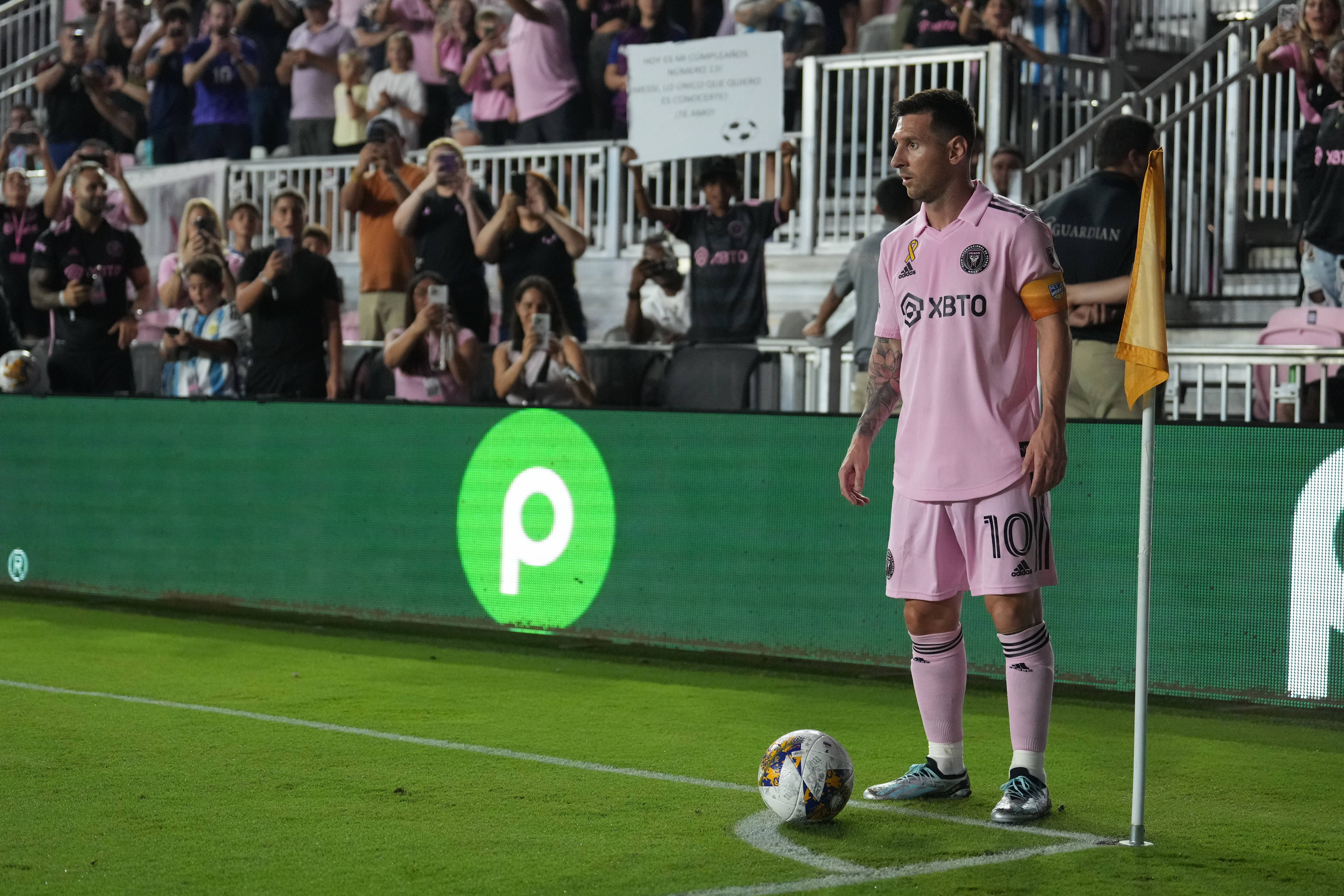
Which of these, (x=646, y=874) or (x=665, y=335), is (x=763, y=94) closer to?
(x=665, y=335)

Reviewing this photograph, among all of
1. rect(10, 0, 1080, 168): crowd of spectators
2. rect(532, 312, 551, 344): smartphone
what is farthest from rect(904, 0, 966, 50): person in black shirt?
rect(532, 312, 551, 344): smartphone

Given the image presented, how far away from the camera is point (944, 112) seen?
5309 millimetres

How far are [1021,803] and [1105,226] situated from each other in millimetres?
4141

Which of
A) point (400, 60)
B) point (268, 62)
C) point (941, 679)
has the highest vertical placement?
Answer: point (268, 62)

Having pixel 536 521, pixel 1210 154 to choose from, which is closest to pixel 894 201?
pixel 536 521

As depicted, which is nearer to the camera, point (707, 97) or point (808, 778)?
point (808, 778)

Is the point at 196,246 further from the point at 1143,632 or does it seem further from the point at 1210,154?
the point at 1143,632

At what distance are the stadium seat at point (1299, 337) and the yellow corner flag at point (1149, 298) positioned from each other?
615 cm

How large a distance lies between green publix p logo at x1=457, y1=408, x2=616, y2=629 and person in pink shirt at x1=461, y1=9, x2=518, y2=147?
7.14 metres

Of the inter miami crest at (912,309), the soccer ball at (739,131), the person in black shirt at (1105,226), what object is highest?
the soccer ball at (739,131)

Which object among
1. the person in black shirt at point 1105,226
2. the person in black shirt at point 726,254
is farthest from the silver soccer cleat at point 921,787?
the person in black shirt at point 726,254

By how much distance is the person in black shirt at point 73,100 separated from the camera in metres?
19.1

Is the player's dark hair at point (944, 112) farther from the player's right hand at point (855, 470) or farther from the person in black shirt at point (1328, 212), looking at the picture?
the person in black shirt at point (1328, 212)

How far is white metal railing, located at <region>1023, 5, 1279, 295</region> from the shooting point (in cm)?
1373
